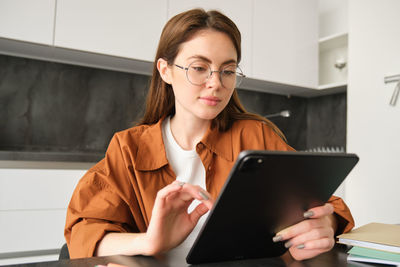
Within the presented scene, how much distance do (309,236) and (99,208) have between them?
475mm

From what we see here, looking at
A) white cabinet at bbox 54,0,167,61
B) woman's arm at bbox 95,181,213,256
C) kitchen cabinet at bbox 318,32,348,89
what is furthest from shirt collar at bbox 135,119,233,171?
kitchen cabinet at bbox 318,32,348,89

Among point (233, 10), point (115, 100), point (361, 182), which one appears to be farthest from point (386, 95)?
point (115, 100)

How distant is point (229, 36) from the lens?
1085 millimetres

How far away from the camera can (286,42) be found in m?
A: 2.96

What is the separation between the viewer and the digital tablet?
0.47 metres

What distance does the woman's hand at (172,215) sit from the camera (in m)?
0.57

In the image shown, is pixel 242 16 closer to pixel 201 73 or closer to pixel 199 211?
pixel 201 73

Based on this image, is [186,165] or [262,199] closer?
[262,199]

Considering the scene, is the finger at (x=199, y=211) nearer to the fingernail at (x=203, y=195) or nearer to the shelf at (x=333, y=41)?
the fingernail at (x=203, y=195)

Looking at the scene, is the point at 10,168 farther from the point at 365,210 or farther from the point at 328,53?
the point at 328,53

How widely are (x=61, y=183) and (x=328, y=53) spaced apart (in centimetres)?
268

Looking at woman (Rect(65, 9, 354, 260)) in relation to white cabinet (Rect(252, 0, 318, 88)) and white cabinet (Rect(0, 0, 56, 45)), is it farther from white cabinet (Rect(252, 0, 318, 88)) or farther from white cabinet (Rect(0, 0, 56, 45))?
white cabinet (Rect(252, 0, 318, 88))

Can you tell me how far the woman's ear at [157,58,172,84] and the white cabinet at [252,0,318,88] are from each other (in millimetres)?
1741

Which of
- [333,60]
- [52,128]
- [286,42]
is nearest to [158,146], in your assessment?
[52,128]
